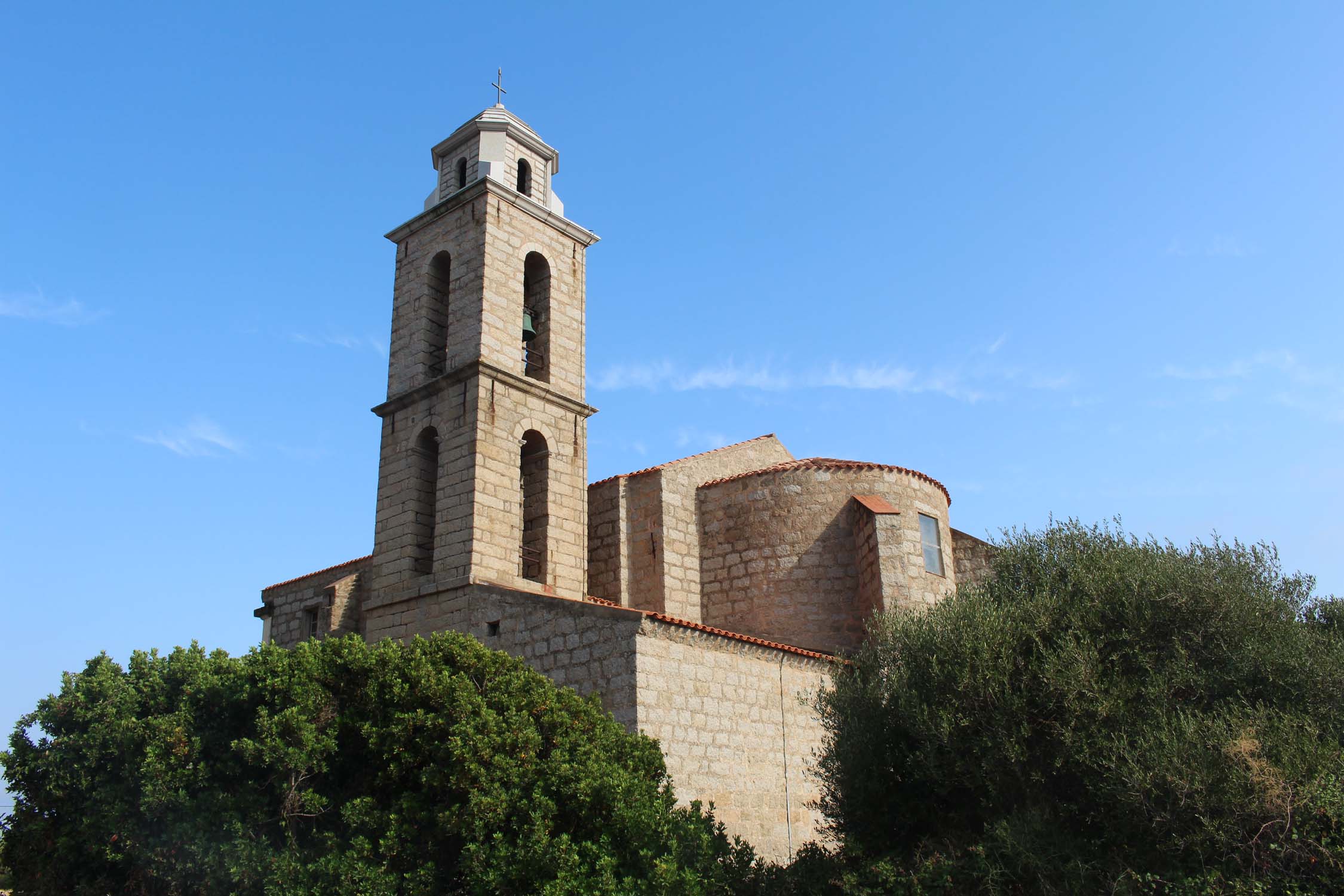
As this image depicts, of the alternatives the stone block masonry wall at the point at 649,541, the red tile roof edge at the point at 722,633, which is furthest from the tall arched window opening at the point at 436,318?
the red tile roof edge at the point at 722,633

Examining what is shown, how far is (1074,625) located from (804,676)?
5431 millimetres

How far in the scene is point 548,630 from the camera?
14680mm

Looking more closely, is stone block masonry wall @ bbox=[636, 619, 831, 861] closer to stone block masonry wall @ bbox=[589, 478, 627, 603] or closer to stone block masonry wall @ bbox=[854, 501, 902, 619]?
stone block masonry wall @ bbox=[854, 501, 902, 619]

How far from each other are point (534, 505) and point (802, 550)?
4.99m

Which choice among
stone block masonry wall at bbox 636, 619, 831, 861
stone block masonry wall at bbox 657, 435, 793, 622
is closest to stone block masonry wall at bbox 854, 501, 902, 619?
stone block masonry wall at bbox 636, 619, 831, 861

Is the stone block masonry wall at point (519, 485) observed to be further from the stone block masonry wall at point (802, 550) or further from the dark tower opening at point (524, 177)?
the dark tower opening at point (524, 177)

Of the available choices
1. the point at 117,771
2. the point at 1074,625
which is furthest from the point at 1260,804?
the point at 117,771

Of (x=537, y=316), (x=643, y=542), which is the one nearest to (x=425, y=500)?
(x=643, y=542)

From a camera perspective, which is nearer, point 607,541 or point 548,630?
point 548,630

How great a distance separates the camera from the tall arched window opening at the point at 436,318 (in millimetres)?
19203

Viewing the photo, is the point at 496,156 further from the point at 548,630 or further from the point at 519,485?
the point at 548,630

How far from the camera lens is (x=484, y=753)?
10.4m

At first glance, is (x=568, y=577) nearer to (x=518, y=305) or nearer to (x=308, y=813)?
(x=518, y=305)

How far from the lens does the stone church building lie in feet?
54.5
